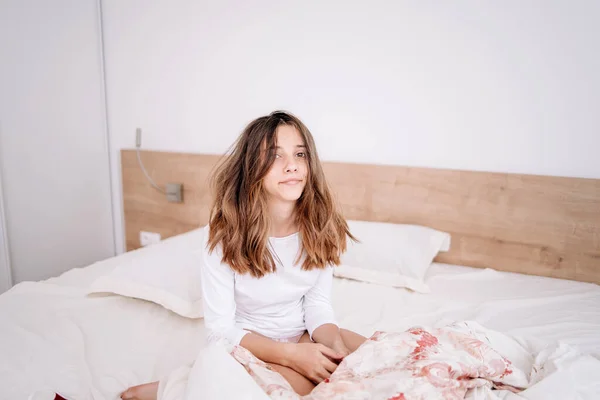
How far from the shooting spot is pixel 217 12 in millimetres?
2090

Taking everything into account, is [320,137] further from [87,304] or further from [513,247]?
[87,304]

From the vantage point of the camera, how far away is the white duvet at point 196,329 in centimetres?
84

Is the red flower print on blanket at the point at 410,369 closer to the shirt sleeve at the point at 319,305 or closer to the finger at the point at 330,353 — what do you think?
the finger at the point at 330,353

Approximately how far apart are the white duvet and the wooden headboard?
0.09 meters

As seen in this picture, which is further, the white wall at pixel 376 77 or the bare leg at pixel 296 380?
the white wall at pixel 376 77

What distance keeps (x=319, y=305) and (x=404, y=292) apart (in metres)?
0.51

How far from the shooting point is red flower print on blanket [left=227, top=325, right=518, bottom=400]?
0.75m

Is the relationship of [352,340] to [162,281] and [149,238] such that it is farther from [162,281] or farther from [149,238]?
[149,238]

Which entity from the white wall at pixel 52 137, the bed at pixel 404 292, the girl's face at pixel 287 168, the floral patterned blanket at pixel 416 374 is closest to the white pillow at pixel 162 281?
the bed at pixel 404 292

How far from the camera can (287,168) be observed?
1.03 metres

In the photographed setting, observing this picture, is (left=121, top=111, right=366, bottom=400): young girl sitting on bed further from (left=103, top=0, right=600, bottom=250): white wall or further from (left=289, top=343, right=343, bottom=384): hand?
(left=103, top=0, right=600, bottom=250): white wall

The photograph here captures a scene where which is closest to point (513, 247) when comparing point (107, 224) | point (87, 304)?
point (87, 304)

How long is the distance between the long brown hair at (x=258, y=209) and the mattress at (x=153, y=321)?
277 mm

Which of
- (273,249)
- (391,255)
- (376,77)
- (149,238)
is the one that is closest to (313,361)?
(273,249)
